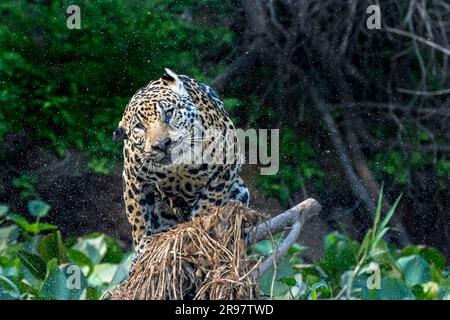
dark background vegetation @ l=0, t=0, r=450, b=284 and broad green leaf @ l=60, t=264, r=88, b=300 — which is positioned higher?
dark background vegetation @ l=0, t=0, r=450, b=284

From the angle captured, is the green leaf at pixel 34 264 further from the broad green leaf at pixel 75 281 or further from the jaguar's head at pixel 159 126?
the jaguar's head at pixel 159 126

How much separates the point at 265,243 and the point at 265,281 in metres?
0.96

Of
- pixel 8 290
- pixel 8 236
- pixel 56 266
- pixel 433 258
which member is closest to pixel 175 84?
pixel 56 266

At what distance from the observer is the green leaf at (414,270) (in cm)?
565

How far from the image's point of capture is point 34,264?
5922mm

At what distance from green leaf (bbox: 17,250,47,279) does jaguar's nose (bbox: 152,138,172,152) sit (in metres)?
1.09

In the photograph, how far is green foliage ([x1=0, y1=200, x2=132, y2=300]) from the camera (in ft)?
16.9

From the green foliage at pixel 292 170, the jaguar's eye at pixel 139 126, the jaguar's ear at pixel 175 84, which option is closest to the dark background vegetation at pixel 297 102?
the green foliage at pixel 292 170

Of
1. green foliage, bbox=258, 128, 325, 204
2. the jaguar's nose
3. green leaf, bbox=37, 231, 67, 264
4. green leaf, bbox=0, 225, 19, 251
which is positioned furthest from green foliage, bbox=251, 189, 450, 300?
green foliage, bbox=258, 128, 325, 204

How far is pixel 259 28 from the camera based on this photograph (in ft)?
31.8

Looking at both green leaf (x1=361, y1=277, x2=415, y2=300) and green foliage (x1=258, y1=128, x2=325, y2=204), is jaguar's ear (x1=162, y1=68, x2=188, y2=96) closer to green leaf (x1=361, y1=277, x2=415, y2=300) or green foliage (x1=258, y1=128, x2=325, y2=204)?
green leaf (x1=361, y1=277, x2=415, y2=300)

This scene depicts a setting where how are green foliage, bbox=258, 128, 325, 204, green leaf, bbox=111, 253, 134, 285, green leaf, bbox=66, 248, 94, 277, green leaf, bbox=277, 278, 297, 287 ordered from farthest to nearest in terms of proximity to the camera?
1. green foliage, bbox=258, 128, 325, 204
2. green leaf, bbox=66, 248, 94, 277
3. green leaf, bbox=111, 253, 134, 285
4. green leaf, bbox=277, 278, 297, 287

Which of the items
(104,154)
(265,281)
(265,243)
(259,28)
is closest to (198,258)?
(265,281)

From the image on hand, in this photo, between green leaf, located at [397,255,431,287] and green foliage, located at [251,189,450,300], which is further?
green leaf, located at [397,255,431,287]
